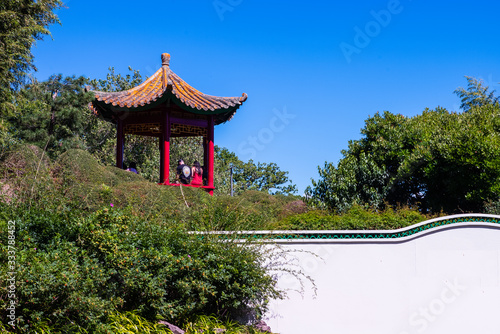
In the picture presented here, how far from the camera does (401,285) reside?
8.15 metres

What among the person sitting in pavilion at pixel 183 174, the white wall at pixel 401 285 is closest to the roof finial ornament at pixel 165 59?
the person sitting in pavilion at pixel 183 174

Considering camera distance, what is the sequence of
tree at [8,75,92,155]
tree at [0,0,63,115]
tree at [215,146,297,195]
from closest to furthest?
tree at [0,0,63,115], tree at [8,75,92,155], tree at [215,146,297,195]

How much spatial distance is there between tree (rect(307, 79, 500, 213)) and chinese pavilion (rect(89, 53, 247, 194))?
3.55 m

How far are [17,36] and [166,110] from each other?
154 inches

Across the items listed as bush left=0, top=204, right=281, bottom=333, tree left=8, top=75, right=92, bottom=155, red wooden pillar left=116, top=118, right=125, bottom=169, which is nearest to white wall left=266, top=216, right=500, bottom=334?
bush left=0, top=204, right=281, bottom=333

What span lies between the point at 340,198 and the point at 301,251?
19.5 ft

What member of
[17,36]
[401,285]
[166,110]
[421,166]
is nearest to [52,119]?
[17,36]

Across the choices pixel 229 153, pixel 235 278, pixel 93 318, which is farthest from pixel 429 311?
pixel 229 153

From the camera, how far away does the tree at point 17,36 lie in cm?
1087

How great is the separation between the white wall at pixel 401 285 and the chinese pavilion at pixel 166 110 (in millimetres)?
4216

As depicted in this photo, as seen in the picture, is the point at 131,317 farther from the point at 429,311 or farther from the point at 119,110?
the point at 119,110

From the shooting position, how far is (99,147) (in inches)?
842

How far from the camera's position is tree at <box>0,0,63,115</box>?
1087cm

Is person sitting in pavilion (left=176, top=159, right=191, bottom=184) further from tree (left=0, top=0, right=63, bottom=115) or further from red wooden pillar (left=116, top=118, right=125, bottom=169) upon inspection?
tree (left=0, top=0, right=63, bottom=115)
